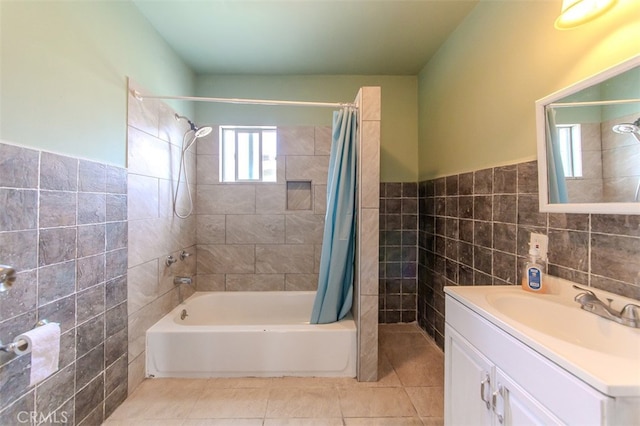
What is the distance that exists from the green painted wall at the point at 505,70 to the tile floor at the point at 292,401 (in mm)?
1537

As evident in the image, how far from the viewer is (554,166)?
3.88 ft

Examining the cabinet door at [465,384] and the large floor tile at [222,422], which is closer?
the cabinet door at [465,384]

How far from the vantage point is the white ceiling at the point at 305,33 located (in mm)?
1773

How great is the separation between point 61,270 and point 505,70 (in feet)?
8.38

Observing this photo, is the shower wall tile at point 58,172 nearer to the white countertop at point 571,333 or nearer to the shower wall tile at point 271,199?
the shower wall tile at point 271,199

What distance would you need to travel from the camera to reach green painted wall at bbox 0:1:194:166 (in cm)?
103

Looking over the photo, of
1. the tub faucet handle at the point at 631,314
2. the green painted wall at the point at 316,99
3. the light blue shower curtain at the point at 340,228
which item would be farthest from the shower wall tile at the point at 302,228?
the tub faucet handle at the point at 631,314

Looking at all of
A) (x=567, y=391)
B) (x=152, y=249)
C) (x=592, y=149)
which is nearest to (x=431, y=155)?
(x=592, y=149)

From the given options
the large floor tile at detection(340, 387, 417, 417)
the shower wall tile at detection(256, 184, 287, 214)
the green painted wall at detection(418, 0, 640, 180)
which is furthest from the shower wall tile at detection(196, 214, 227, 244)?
the green painted wall at detection(418, 0, 640, 180)

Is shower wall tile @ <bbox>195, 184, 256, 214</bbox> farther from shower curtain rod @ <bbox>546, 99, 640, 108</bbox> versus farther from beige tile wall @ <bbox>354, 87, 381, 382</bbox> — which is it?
shower curtain rod @ <bbox>546, 99, 640, 108</bbox>

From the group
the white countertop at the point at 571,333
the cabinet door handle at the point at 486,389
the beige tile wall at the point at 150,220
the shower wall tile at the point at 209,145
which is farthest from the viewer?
the shower wall tile at the point at 209,145

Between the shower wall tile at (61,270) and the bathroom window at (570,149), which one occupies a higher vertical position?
the bathroom window at (570,149)

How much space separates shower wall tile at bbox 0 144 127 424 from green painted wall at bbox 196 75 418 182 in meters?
1.39

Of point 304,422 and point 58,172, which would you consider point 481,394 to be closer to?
point 304,422
